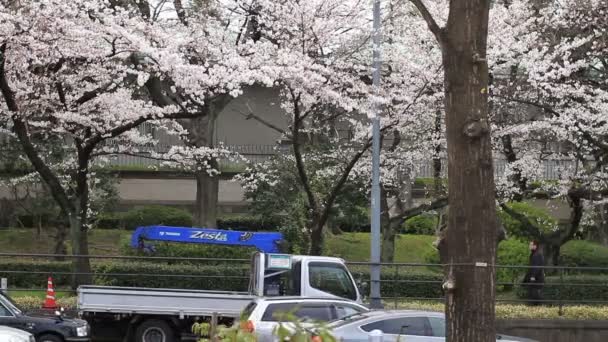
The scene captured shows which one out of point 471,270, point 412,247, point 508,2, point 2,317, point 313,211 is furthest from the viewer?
point 412,247

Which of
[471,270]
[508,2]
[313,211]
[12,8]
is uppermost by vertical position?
[508,2]

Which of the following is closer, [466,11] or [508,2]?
[466,11]

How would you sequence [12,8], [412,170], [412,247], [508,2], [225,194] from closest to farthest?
[12,8], [508,2], [412,170], [412,247], [225,194]

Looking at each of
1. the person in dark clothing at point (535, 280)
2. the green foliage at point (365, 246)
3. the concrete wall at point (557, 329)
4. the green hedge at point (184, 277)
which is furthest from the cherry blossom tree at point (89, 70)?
the green foliage at point (365, 246)

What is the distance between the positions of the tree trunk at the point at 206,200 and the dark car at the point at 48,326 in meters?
12.4

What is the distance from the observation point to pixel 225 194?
124ft

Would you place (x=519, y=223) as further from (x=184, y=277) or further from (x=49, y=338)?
(x=49, y=338)

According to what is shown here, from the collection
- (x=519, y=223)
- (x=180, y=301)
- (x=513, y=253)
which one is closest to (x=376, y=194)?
(x=180, y=301)

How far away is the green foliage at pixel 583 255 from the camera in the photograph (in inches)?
1108

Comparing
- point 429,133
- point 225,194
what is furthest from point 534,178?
point 225,194

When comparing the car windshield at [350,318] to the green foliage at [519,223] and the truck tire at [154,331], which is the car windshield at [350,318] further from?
the green foliage at [519,223]

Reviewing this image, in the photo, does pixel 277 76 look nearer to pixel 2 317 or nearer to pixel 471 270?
pixel 2 317

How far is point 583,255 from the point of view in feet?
93.6

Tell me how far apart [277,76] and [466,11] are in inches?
Answer: 473
